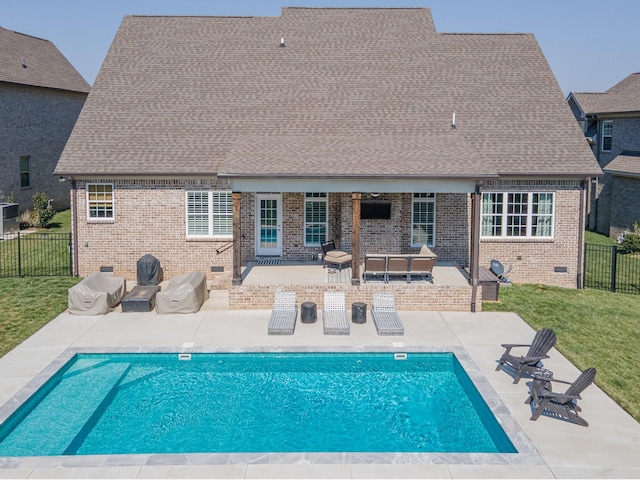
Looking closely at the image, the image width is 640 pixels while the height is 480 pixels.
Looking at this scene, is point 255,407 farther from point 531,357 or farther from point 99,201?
point 99,201

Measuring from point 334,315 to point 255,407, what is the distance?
508 cm

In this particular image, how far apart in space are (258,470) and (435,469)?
8.72ft

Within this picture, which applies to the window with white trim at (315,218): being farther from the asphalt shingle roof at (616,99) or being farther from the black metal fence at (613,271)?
the asphalt shingle roof at (616,99)

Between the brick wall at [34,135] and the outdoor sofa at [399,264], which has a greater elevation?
the brick wall at [34,135]

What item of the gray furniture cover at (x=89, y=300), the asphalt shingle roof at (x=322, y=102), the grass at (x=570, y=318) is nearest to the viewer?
the grass at (x=570, y=318)

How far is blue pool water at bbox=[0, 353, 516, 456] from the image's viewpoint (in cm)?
1102

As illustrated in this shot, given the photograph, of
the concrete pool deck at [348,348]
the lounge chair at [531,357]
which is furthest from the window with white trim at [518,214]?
the lounge chair at [531,357]

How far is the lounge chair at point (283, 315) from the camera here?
16.1 meters

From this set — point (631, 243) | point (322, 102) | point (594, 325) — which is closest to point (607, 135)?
point (631, 243)

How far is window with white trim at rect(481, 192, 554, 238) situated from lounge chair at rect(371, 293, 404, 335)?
17.6ft

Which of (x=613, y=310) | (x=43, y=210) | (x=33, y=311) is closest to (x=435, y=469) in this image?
(x=613, y=310)

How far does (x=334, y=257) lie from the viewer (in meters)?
20.0

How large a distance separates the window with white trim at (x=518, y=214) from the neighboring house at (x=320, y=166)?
0.15 feet

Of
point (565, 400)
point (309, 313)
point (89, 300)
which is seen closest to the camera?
point (565, 400)
